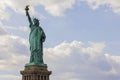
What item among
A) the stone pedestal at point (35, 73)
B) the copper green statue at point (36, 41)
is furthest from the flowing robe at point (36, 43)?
the stone pedestal at point (35, 73)

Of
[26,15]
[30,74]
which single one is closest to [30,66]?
[30,74]

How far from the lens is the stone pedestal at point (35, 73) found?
373 feet

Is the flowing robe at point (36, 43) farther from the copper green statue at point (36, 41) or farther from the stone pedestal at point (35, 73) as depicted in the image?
the stone pedestal at point (35, 73)

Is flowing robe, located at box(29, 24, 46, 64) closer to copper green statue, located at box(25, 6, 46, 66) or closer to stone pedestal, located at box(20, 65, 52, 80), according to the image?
copper green statue, located at box(25, 6, 46, 66)

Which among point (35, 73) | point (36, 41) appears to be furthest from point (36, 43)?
point (35, 73)

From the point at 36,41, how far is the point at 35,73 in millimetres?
6914

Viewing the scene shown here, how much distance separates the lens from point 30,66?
11462 cm

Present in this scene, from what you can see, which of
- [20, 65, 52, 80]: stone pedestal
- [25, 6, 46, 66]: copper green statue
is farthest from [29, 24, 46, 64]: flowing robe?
[20, 65, 52, 80]: stone pedestal

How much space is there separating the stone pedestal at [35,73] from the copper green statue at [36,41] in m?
0.99

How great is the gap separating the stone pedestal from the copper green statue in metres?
0.99

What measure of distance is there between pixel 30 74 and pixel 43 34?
28.7ft

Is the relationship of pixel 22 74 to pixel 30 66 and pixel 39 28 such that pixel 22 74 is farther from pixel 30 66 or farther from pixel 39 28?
pixel 39 28

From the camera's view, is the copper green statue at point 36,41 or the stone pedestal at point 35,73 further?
the copper green statue at point 36,41

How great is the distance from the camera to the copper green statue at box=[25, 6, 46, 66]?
115500 millimetres
